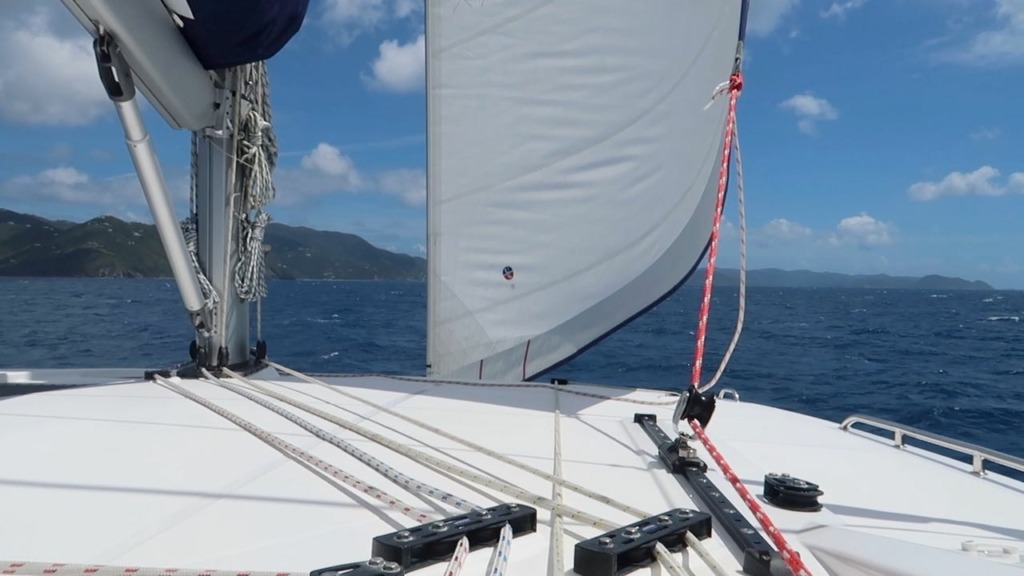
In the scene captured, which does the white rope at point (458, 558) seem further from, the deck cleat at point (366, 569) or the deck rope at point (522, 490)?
the deck rope at point (522, 490)

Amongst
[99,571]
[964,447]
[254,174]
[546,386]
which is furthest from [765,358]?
[99,571]

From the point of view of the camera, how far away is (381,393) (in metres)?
2.75

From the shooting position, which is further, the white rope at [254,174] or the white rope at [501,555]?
the white rope at [254,174]

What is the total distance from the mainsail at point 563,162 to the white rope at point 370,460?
956 millimetres

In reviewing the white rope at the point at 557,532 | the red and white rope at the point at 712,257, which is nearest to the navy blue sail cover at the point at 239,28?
the red and white rope at the point at 712,257

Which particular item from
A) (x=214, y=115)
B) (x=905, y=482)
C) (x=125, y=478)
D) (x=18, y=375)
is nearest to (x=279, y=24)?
(x=214, y=115)

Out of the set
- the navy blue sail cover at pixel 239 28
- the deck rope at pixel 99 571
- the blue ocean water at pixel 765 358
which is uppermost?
the navy blue sail cover at pixel 239 28

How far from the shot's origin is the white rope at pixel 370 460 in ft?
4.53

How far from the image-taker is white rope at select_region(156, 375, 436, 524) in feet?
4.44

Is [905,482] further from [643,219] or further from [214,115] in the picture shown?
[214,115]

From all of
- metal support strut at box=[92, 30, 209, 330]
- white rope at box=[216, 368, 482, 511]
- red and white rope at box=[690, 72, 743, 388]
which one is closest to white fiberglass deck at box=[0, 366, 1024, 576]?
white rope at box=[216, 368, 482, 511]

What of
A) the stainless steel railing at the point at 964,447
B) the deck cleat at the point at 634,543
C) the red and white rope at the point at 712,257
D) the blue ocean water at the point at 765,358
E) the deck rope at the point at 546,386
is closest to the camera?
the deck cleat at the point at 634,543

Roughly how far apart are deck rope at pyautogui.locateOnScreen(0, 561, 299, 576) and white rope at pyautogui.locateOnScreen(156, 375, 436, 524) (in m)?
0.32

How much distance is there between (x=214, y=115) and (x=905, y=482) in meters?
2.94
